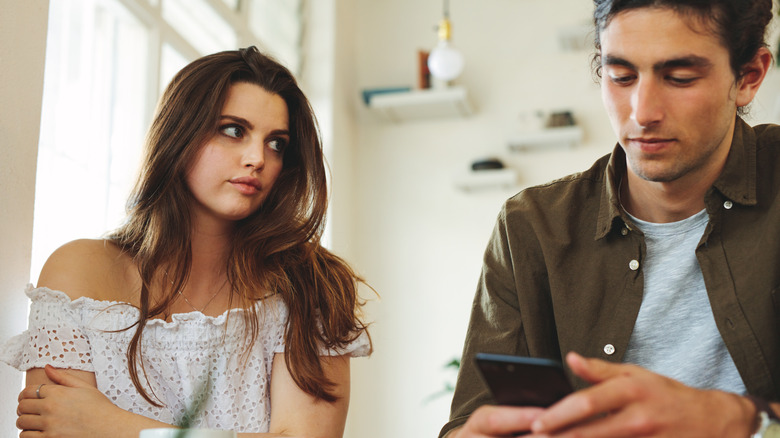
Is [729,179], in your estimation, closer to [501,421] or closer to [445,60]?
[501,421]

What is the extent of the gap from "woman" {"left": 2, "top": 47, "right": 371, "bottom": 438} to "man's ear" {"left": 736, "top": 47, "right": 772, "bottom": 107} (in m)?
0.92

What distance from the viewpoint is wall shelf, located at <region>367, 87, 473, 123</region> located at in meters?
4.04

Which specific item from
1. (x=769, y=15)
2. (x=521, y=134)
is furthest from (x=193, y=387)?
(x=521, y=134)

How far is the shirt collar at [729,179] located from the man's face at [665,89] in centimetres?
9

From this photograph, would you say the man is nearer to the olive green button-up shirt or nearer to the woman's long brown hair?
the olive green button-up shirt

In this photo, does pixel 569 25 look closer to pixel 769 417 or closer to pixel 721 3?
pixel 721 3

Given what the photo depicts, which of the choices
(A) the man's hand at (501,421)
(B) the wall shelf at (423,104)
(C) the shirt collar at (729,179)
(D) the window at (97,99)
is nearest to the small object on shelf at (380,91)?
(B) the wall shelf at (423,104)

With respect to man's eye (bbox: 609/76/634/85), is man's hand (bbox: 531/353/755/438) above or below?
below

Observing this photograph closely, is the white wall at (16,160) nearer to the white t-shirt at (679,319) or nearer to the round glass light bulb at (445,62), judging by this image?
the white t-shirt at (679,319)

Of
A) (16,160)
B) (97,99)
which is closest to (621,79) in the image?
(16,160)

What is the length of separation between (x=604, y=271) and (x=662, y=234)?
0.42ft

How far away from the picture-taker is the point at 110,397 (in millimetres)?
1521

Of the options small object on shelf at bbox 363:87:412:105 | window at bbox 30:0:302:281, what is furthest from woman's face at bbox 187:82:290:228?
small object on shelf at bbox 363:87:412:105

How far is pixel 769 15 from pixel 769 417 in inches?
32.6
